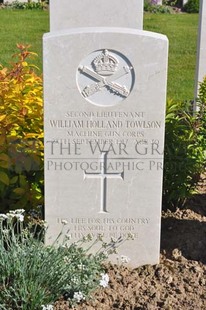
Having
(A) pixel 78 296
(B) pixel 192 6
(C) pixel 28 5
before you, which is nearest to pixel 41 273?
(A) pixel 78 296

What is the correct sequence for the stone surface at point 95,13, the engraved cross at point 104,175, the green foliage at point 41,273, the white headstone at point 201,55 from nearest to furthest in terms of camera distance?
the green foliage at point 41,273
the engraved cross at point 104,175
the stone surface at point 95,13
the white headstone at point 201,55

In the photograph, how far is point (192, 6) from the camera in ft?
56.9

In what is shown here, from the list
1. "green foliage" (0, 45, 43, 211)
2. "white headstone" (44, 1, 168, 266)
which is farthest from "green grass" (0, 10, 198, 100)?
"white headstone" (44, 1, 168, 266)

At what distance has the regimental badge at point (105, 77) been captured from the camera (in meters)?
3.71

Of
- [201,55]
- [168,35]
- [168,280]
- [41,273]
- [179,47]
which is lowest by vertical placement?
[168,280]

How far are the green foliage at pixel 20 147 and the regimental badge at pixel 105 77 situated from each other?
2.66 ft

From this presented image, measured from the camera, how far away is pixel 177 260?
4254 mm

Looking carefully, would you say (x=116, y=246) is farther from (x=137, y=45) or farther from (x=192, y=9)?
(x=192, y=9)

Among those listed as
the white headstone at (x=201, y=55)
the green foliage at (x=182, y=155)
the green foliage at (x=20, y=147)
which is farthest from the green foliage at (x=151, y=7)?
the green foliage at (x=20, y=147)

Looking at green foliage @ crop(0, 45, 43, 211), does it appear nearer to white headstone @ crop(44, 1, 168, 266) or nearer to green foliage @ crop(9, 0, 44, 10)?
white headstone @ crop(44, 1, 168, 266)

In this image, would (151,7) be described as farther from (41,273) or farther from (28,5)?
(41,273)

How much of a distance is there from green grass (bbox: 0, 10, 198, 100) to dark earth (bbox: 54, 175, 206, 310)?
13.3 ft

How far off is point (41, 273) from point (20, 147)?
1.24 meters

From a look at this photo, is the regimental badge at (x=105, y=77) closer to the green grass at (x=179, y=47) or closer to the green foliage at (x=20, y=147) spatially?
the green foliage at (x=20, y=147)
